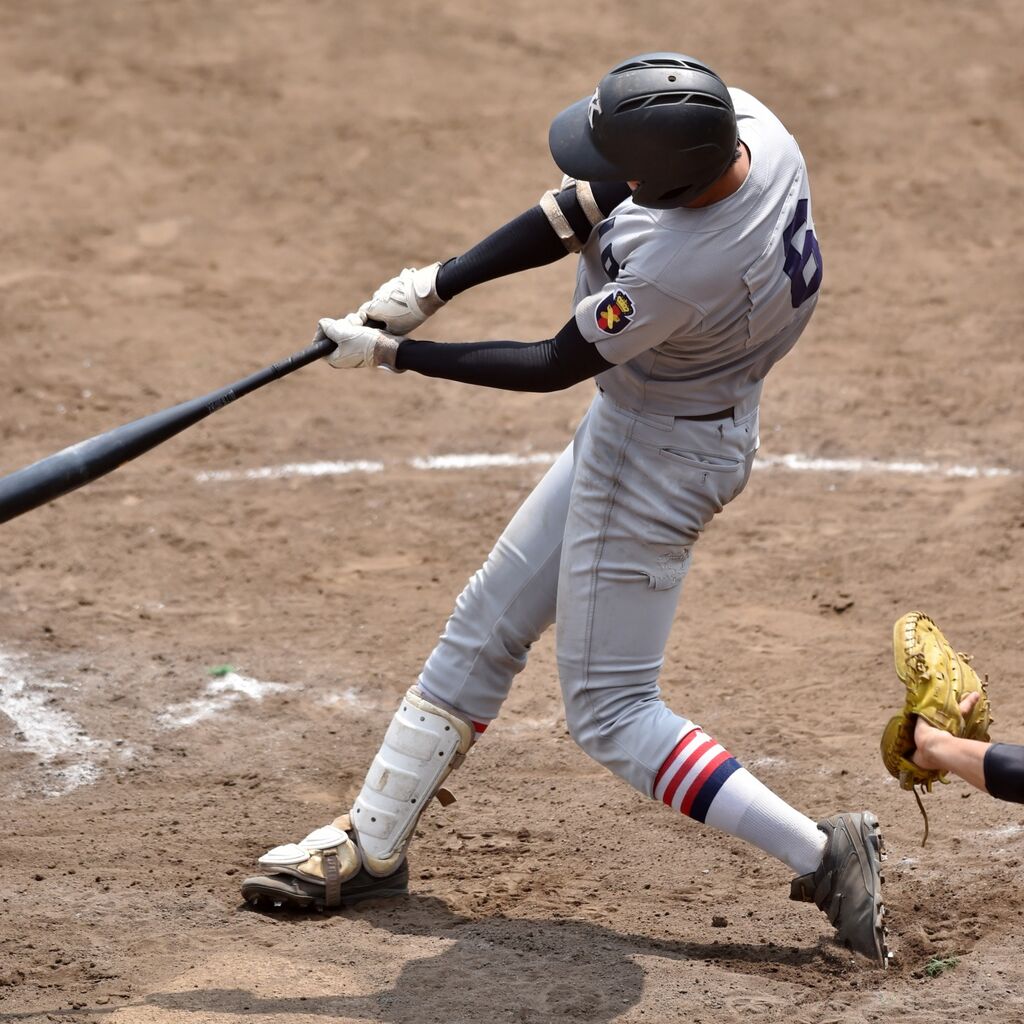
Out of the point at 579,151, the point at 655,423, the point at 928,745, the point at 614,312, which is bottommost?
the point at 928,745

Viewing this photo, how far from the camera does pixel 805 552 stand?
5363mm

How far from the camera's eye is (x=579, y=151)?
309 centimetres

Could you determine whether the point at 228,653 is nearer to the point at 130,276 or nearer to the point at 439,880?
the point at 439,880

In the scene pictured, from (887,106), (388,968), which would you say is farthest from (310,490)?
(887,106)

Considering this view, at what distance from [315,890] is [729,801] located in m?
1.02

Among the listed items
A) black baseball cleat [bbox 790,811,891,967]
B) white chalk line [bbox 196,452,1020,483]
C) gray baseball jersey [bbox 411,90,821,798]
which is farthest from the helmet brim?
white chalk line [bbox 196,452,1020,483]

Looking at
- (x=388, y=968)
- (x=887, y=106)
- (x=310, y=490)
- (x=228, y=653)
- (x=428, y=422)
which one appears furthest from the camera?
(x=887, y=106)

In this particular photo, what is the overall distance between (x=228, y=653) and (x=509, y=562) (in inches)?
63.5

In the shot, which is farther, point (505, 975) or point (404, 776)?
point (404, 776)

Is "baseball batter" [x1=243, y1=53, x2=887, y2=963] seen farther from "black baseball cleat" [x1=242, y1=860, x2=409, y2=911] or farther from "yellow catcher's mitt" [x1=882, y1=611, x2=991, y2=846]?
"yellow catcher's mitt" [x1=882, y1=611, x2=991, y2=846]

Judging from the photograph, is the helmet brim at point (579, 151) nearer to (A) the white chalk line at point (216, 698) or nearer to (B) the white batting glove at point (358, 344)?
(B) the white batting glove at point (358, 344)

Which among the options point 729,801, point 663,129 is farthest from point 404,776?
point 663,129

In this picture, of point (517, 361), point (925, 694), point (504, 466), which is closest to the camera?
point (925, 694)

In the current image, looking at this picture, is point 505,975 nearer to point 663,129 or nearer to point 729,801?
point 729,801
